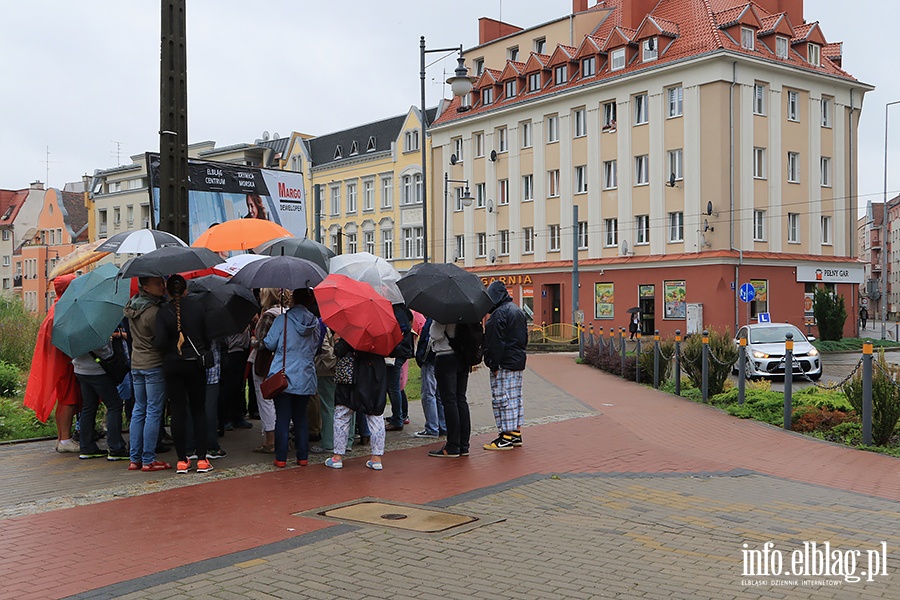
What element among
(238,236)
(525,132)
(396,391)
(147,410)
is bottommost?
(396,391)

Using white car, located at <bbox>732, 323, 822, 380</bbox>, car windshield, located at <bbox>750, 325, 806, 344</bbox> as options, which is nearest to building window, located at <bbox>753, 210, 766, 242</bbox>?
car windshield, located at <bbox>750, 325, 806, 344</bbox>

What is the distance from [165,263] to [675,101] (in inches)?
1555

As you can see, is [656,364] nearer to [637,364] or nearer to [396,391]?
[637,364]

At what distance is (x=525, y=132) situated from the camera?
53.8 metres

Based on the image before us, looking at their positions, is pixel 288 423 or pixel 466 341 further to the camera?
pixel 466 341

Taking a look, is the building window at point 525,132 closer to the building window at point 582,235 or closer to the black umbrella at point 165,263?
the building window at point 582,235

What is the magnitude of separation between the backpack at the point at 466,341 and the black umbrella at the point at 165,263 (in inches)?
114

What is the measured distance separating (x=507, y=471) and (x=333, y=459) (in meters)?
1.87

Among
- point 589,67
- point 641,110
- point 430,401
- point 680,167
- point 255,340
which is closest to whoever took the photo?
point 255,340

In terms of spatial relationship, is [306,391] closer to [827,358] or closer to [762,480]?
[762,480]

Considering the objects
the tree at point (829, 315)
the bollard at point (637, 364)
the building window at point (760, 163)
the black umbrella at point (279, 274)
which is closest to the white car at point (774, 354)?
the bollard at point (637, 364)

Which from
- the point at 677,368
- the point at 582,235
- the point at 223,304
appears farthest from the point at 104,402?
the point at 582,235

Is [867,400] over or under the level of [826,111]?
under

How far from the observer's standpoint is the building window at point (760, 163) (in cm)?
4469
